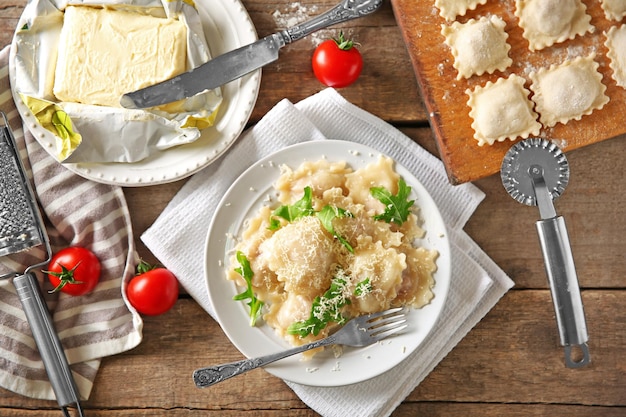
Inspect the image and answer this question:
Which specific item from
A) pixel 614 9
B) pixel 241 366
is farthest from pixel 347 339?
pixel 614 9

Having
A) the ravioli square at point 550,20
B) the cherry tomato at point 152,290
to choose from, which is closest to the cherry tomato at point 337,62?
the ravioli square at point 550,20

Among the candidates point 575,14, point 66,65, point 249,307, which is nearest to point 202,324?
point 249,307

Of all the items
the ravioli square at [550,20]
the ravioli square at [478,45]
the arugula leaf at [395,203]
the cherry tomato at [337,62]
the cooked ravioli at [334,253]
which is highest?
the ravioli square at [550,20]

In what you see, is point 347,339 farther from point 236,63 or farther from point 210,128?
point 236,63

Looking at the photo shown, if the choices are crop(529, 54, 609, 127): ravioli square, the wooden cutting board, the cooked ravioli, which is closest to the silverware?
the wooden cutting board

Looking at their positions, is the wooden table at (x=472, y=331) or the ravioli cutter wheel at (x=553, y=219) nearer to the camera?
the ravioli cutter wheel at (x=553, y=219)

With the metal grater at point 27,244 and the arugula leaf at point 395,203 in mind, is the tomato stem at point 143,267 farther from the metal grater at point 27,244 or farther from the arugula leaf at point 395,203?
the arugula leaf at point 395,203

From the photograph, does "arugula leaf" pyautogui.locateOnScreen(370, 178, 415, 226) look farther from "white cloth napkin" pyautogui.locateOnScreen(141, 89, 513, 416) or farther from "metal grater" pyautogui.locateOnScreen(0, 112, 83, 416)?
"metal grater" pyautogui.locateOnScreen(0, 112, 83, 416)
